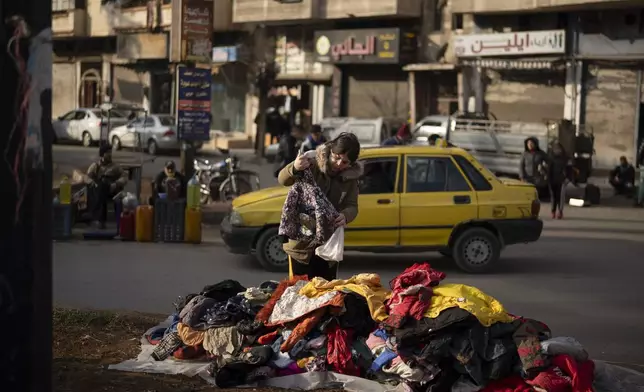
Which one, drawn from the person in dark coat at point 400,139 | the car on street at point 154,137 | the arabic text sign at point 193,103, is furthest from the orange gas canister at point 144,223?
the car on street at point 154,137

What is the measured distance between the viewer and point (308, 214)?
744 cm

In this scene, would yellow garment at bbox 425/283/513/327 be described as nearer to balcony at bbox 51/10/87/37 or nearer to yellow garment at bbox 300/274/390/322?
yellow garment at bbox 300/274/390/322

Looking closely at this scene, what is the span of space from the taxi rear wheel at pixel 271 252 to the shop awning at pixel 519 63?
20.1m

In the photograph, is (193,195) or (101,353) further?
(193,195)

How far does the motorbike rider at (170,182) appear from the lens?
16.1 m

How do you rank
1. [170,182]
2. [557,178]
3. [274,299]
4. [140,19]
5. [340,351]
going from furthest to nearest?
1. [140,19]
2. [557,178]
3. [170,182]
4. [274,299]
5. [340,351]

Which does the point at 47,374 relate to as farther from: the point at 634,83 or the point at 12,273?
the point at 634,83

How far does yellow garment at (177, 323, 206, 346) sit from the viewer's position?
6965 millimetres

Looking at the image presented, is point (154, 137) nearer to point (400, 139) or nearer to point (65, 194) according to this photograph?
point (400, 139)

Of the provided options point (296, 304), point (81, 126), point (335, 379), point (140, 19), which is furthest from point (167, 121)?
point (335, 379)

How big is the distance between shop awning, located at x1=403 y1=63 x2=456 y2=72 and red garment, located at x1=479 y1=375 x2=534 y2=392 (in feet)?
92.8

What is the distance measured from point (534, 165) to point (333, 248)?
13.1 meters

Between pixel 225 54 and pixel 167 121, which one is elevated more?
pixel 225 54

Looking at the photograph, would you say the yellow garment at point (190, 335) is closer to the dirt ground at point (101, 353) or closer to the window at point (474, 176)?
the dirt ground at point (101, 353)
